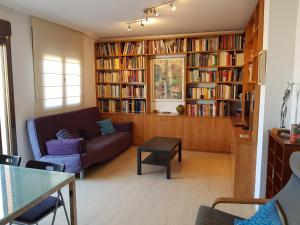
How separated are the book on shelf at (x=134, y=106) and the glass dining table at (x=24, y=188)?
3.52 m

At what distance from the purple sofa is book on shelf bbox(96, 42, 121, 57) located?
1.53m

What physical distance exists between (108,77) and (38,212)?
3.96 metres

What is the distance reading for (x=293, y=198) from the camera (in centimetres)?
156

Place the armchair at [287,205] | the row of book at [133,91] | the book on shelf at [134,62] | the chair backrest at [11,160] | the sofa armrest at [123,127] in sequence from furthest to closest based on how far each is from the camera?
the row of book at [133,91], the book on shelf at [134,62], the sofa armrest at [123,127], the chair backrest at [11,160], the armchair at [287,205]

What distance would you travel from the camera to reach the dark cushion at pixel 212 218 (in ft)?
5.69

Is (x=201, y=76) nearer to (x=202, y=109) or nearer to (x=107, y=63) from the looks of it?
(x=202, y=109)

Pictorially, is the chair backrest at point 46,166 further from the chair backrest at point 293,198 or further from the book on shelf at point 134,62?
the book on shelf at point 134,62

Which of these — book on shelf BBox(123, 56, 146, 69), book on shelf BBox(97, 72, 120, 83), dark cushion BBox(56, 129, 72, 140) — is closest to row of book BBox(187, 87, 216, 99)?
book on shelf BBox(123, 56, 146, 69)

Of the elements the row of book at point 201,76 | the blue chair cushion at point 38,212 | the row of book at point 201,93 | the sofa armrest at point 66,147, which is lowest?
the blue chair cushion at point 38,212

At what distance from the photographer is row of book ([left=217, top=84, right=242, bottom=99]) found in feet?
15.6

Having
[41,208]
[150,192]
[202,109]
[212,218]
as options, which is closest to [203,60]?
[202,109]

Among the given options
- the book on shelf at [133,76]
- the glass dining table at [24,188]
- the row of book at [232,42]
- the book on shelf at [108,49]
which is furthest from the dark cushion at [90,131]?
the row of book at [232,42]

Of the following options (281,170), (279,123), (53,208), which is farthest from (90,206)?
(279,123)

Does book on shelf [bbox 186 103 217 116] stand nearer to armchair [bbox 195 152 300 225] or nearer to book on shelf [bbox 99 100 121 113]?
book on shelf [bbox 99 100 121 113]
